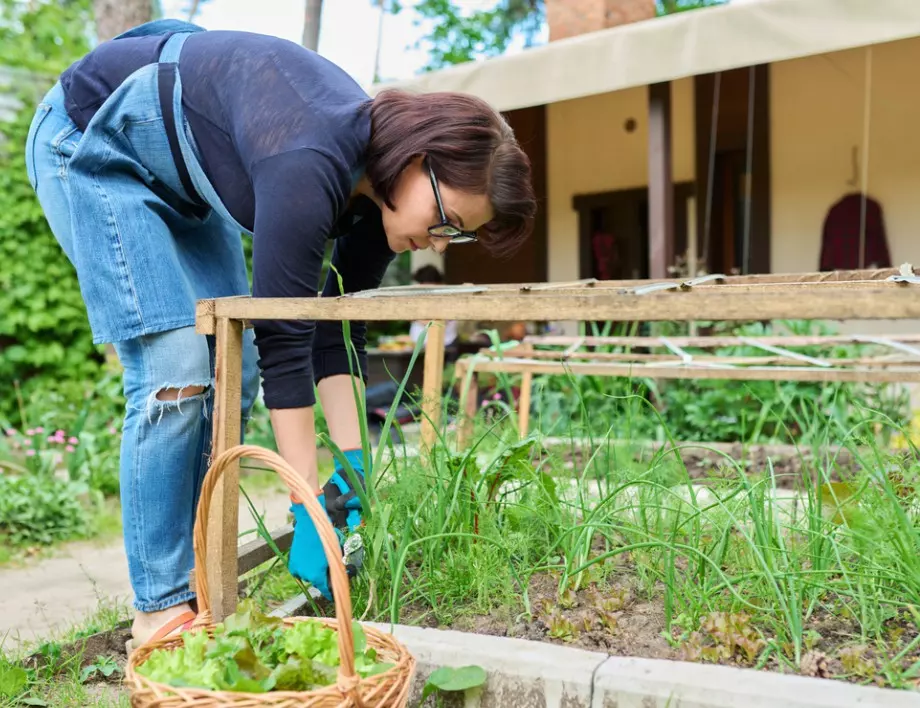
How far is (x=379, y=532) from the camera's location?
1.58 meters

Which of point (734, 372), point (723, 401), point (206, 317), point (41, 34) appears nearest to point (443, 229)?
point (206, 317)

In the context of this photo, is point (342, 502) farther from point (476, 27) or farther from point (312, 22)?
point (476, 27)

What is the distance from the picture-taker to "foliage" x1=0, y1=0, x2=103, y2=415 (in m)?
5.22

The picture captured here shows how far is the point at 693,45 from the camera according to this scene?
4035mm

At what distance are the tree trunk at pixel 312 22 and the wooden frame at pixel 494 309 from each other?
16.7 feet

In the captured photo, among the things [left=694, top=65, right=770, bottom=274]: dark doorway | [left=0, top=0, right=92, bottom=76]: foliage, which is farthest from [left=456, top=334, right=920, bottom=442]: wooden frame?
[left=0, top=0, right=92, bottom=76]: foliage

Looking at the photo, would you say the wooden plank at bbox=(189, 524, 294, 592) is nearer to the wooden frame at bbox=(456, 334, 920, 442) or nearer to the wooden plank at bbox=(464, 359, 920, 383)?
the wooden frame at bbox=(456, 334, 920, 442)

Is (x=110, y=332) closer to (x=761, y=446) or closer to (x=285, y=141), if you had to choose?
(x=285, y=141)

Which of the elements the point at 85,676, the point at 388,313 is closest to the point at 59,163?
the point at 388,313

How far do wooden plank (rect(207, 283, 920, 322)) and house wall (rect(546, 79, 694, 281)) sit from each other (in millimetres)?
Result: 6238

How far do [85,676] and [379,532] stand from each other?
0.65 metres

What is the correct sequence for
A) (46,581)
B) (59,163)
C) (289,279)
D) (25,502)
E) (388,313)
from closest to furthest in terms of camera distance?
(388,313) < (289,279) < (59,163) < (46,581) < (25,502)

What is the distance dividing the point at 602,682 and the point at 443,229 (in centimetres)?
85

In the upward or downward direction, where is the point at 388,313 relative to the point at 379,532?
upward
